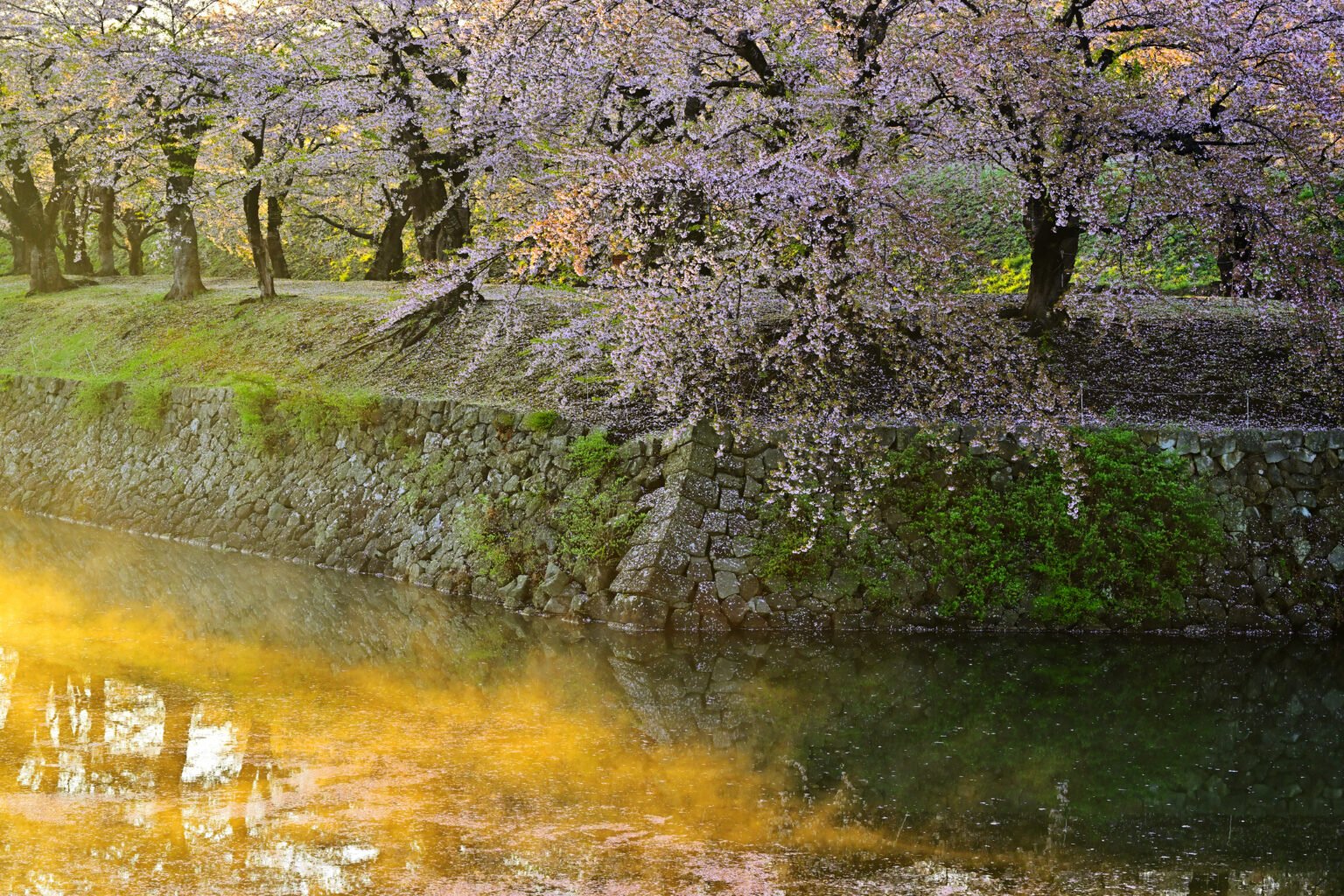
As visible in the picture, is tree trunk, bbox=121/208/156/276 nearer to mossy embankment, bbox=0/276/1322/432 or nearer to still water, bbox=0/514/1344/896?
mossy embankment, bbox=0/276/1322/432

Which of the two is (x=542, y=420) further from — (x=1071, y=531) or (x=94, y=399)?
(x=94, y=399)

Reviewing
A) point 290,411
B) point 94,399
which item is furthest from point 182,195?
point 290,411

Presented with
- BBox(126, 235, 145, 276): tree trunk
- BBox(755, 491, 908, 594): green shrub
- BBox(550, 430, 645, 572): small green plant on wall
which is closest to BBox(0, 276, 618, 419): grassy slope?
BBox(550, 430, 645, 572): small green plant on wall

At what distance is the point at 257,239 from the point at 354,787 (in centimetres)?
1546

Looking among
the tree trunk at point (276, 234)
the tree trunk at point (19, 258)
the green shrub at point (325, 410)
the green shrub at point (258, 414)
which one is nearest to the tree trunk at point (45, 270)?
the tree trunk at point (276, 234)

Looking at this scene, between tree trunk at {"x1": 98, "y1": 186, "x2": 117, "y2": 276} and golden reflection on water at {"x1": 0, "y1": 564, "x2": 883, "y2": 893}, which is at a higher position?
tree trunk at {"x1": 98, "y1": 186, "x2": 117, "y2": 276}

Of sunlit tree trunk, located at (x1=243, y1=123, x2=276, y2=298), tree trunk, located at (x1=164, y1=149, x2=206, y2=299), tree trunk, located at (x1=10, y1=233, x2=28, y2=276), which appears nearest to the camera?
sunlit tree trunk, located at (x1=243, y1=123, x2=276, y2=298)

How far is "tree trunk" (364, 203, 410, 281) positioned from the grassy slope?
3.92 feet

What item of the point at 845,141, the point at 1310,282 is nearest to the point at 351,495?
the point at 845,141

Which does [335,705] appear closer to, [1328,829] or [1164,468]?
[1328,829]

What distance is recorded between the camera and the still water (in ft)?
21.4

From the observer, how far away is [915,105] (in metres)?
13.1

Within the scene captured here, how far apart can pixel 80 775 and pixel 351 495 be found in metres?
7.91

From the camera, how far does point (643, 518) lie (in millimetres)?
12570
